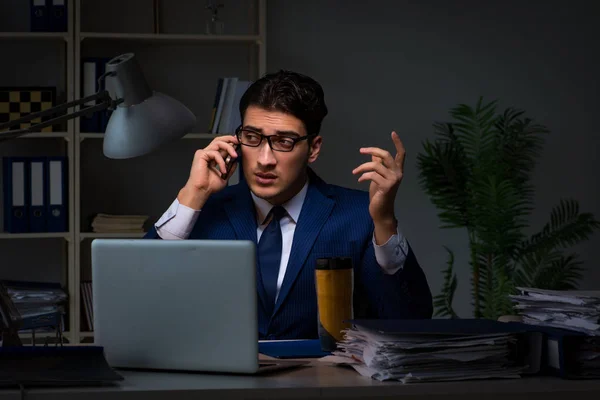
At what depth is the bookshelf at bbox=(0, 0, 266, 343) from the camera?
4.32 m

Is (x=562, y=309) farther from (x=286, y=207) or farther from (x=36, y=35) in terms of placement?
(x=36, y=35)

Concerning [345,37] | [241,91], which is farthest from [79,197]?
[345,37]

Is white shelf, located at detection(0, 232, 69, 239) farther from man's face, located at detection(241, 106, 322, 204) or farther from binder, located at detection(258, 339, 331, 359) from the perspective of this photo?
binder, located at detection(258, 339, 331, 359)

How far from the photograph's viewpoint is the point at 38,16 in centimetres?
410

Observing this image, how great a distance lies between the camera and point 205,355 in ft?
5.12

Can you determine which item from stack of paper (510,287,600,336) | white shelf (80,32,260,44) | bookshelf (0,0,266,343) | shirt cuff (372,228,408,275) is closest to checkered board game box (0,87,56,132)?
bookshelf (0,0,266,343)

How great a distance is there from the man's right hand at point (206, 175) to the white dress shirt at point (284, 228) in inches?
1.1

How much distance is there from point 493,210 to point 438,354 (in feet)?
8.93

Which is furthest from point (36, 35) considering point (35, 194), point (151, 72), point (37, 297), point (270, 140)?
point (270, 140)

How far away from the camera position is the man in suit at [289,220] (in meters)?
2.36

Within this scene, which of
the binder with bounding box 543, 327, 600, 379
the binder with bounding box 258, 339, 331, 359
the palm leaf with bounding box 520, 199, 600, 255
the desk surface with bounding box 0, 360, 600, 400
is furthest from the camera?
the palm leaf with bounding box 520, 199, 600, 255

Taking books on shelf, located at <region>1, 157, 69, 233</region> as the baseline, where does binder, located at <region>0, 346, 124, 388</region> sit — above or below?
below

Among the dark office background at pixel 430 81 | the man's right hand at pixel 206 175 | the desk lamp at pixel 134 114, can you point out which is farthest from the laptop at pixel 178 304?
the dark office background at pixel 430 81

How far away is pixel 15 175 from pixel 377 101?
70.8 inches
